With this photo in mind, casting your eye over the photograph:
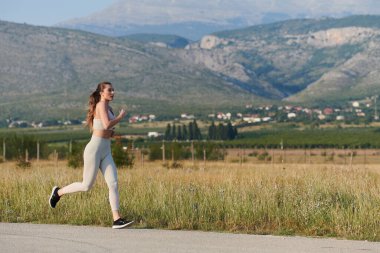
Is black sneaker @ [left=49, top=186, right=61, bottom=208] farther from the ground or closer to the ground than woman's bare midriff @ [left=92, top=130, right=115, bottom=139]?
closer to the ground

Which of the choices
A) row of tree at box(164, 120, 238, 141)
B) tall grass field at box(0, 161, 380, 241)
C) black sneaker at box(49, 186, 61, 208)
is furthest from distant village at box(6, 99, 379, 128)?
black sneaker at box(49, 186, 61, 208)

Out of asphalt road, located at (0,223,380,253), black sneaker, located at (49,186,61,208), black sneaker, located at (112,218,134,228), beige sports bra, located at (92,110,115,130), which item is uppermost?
beige sports bra, located at (92,110,115,130)

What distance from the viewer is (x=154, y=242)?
36.3 feet

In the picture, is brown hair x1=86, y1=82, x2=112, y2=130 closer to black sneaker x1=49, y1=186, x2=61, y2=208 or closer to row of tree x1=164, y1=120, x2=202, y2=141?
black sneaker x1=49, y1=186, x2=61, y2=208

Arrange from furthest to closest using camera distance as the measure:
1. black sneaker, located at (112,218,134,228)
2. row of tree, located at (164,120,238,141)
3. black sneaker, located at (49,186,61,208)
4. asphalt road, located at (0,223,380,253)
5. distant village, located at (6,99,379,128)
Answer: distant village, located at (6,99,379,128), row of tree, located at (164,120,238,141), black sneaker, located at (49,186,61,208), black sneaker, located at (112,218,134,228), asphalt road, located at (0,223,380,253)

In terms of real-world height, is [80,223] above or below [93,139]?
below

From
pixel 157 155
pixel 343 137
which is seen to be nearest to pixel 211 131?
pixel 343 137

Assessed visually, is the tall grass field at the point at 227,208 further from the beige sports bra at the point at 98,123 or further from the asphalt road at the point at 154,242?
the beige sports bra at the point at 98,123

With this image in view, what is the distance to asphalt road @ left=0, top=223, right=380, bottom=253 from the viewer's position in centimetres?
1052

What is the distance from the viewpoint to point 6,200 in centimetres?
1456

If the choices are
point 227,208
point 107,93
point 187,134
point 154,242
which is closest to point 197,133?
point 187,134

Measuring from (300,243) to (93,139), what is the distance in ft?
10.4

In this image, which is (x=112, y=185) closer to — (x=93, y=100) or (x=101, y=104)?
(x=101, y=104)

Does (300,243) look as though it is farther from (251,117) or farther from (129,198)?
(251,117)
